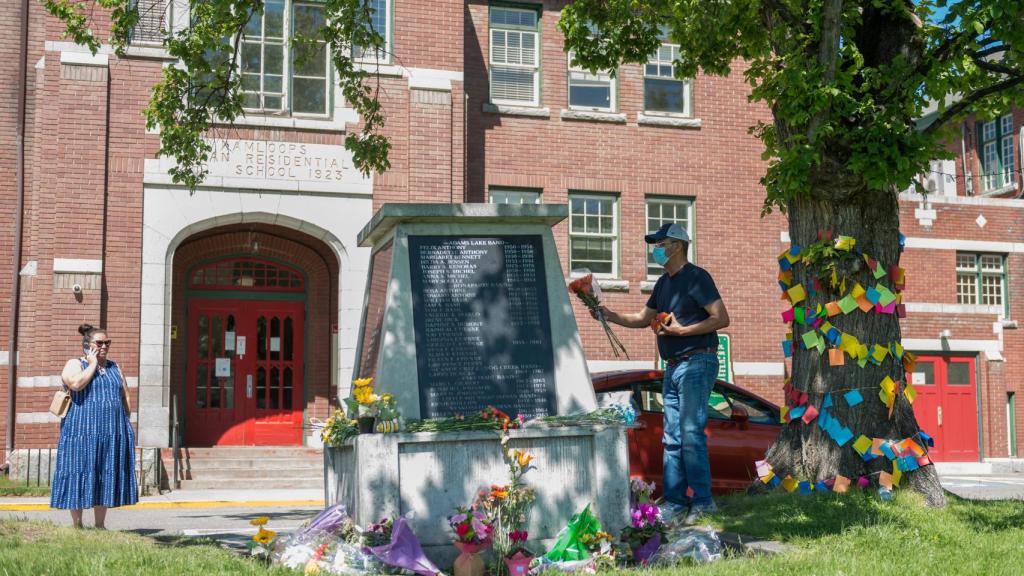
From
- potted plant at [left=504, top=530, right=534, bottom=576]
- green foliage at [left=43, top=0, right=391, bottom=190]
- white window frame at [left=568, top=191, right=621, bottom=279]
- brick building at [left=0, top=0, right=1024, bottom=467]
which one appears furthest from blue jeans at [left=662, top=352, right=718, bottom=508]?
white window frame at [left=568, top=191, right=621, bottom=279]

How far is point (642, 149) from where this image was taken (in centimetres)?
2014

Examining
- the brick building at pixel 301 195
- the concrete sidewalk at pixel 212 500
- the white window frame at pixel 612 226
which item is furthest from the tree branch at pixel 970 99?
the white window frame at pixel 612 226

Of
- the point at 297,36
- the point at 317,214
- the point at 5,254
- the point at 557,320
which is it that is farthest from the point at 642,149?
the point at 557,320

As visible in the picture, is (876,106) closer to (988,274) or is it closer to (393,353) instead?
(393,353)

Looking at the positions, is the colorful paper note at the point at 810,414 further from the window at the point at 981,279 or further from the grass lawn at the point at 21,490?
the window at the point at 981,279

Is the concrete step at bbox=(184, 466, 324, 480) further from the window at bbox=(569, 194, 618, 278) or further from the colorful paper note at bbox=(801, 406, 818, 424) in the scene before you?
the colorful paper note at bbox=(801, 406, 818, 424)

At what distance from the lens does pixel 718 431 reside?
11.5 metres

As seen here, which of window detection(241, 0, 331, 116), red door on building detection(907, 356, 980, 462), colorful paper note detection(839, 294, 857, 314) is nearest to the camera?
colorful paper note detection(839, 294, 857, 314)

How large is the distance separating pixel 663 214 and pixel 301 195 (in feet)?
22.5

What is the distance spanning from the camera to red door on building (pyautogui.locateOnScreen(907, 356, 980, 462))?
24.8 meters

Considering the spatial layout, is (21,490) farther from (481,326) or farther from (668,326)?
(668,326)

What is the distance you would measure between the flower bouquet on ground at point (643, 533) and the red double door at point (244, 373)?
12.7m

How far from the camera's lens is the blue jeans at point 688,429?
769cm

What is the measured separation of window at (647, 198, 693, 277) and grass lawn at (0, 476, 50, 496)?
10810 millimetres
